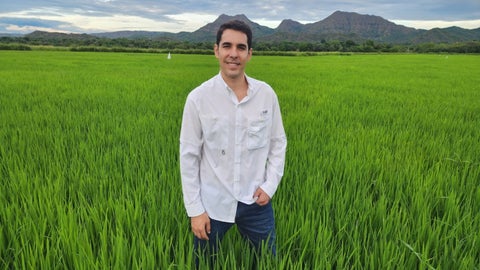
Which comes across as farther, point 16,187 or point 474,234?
point 16,187

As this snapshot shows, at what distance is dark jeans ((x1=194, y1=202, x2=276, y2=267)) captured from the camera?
51.7 inches

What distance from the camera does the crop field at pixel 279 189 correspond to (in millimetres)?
1426

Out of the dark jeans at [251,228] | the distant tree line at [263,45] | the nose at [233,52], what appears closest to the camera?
the nose at [233,52]

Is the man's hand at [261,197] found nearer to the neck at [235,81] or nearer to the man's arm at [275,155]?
the man's arm at [275,155]

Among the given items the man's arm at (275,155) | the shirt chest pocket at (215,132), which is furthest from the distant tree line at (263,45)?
the shirt chest pocket at (215,132)

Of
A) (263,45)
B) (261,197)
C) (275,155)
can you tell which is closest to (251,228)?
(261,197)

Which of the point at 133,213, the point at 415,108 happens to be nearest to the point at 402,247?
the point at 133,213

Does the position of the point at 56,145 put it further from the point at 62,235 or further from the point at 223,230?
the point at 223,230

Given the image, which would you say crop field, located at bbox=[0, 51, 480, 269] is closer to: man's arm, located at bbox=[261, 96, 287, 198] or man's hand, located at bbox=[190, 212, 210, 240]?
man's hand, located at bbox=[190, 212, 210, 240]

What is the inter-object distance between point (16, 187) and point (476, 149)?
386 cm

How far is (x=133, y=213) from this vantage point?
5.77 feet

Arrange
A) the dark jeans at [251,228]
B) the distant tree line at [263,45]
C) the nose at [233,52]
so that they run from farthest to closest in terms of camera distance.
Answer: the distant tree line at [263,45]
the dark jeans at [251,228]
the nose at [233,52]

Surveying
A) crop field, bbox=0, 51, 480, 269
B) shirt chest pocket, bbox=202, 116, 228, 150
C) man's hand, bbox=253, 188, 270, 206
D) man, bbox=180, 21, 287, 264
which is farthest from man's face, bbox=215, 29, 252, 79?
crop field, bbox=0, 51, 480, 269

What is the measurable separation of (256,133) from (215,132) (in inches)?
6.1
